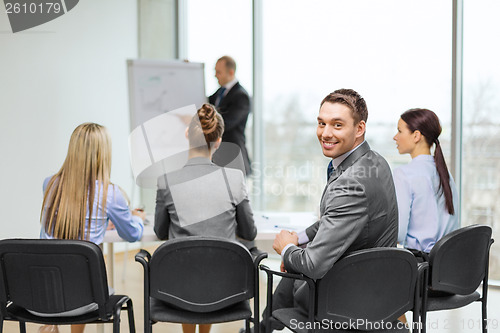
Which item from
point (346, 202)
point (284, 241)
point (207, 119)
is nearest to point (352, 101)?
point (346, 202)

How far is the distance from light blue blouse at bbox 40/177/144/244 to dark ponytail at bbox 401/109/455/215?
1.52 meters

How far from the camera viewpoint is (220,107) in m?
5.02

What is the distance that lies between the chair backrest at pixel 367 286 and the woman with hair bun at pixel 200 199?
0.81 meters

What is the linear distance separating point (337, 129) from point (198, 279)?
82cm

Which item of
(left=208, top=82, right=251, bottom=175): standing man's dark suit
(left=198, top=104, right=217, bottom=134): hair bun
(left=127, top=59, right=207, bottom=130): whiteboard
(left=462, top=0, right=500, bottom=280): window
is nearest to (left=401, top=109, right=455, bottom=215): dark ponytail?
(left=198, top=104, right=217, bottom=134): hair bun

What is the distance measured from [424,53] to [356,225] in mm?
3198

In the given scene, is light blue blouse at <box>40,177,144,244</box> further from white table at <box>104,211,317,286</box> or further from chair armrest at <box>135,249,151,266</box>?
chair armrest at <box>135,249,151,266</box>

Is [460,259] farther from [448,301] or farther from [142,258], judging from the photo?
[142,258]

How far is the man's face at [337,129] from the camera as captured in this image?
85.2 inches

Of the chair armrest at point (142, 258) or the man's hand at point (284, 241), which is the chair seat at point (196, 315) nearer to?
the chair armrest at point (142, 258)

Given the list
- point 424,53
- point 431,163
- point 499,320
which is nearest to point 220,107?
point 424,53

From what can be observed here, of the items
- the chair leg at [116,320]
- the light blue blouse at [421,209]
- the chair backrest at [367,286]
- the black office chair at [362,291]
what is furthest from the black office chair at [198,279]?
the light blue blouse at [421,209]

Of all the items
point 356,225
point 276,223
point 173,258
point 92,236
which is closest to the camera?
point 356,225

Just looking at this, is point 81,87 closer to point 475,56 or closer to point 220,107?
point 220,107
